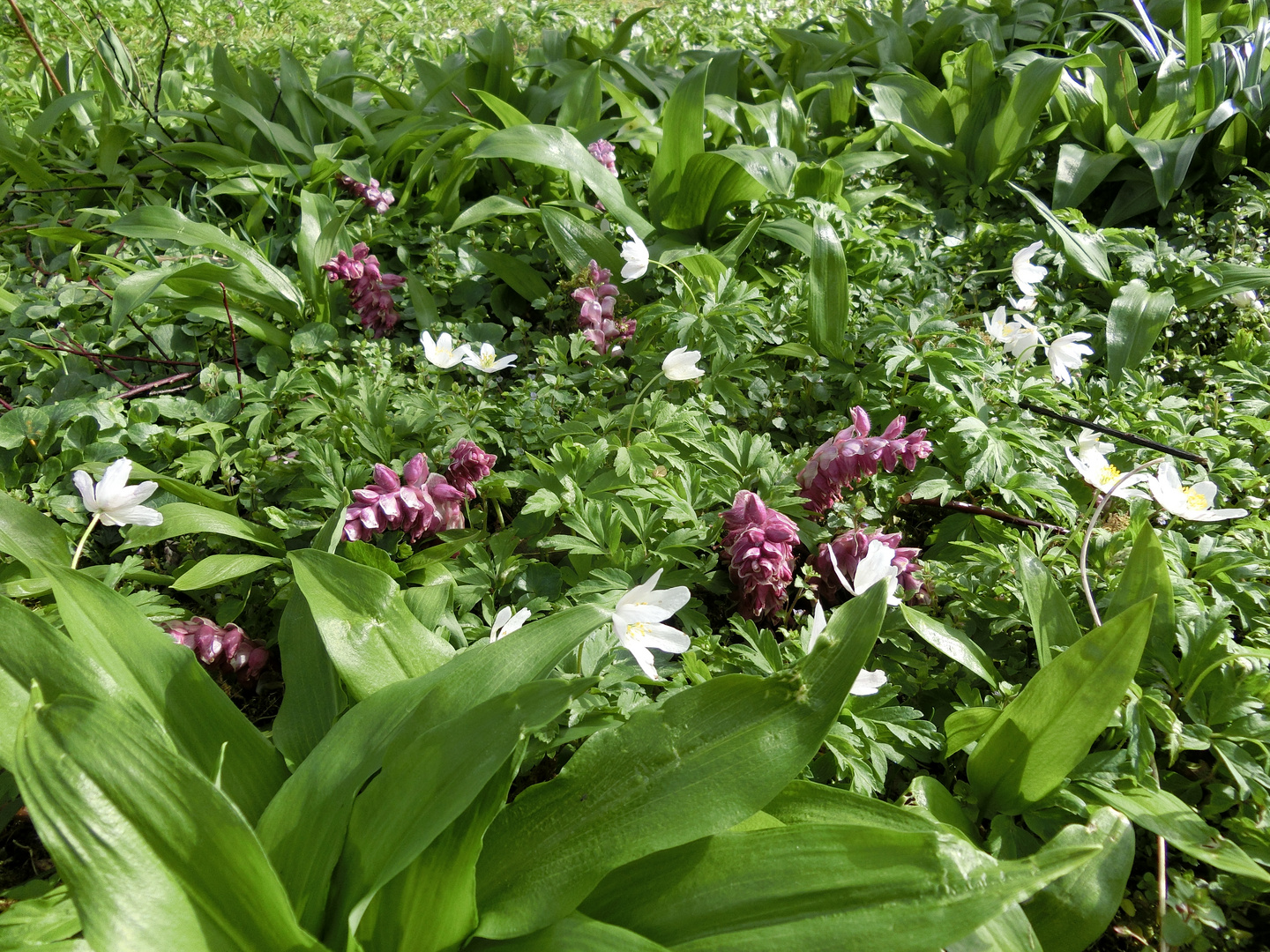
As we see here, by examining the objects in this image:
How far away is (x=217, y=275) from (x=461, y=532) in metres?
1.31

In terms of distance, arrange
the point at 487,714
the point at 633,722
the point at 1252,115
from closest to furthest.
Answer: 1. the point at 487,714
2. the point at 633,722
3. the point at 1252,115

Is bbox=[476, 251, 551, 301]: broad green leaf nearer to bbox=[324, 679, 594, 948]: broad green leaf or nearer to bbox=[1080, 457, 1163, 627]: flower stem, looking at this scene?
bbox=[1080, 457, 1163, 627]: flower stem

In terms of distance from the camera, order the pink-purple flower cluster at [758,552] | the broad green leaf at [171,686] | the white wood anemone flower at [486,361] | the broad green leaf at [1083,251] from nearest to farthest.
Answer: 1. the broad green leaf at [171,686]
2. the pink-purple flower cluster at [758,552]
3. the white wood anemone flower at [486,361]
4. the broad green leaf at [1083,251]

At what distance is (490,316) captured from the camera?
2828 mm

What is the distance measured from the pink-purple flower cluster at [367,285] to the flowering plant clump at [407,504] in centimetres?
91

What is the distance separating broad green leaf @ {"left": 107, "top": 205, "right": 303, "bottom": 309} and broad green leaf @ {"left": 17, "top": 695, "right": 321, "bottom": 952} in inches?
72.3

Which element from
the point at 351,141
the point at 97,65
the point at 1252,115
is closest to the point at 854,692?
the point at 351,141

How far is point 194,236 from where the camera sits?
2598 millimetres

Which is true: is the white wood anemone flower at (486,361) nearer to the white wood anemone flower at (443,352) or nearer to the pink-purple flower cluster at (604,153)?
the white wood anemone flower at (443,352)

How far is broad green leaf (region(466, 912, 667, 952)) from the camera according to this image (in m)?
1.07

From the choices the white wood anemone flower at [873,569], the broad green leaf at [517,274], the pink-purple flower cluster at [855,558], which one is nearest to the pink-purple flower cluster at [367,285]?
the broad green leaf at [517,274]

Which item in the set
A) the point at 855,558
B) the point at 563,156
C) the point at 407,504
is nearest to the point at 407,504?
the point at 407,504

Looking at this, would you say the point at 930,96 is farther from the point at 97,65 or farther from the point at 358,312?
the point at 97,65

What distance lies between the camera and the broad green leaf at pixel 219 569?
5.58ft
